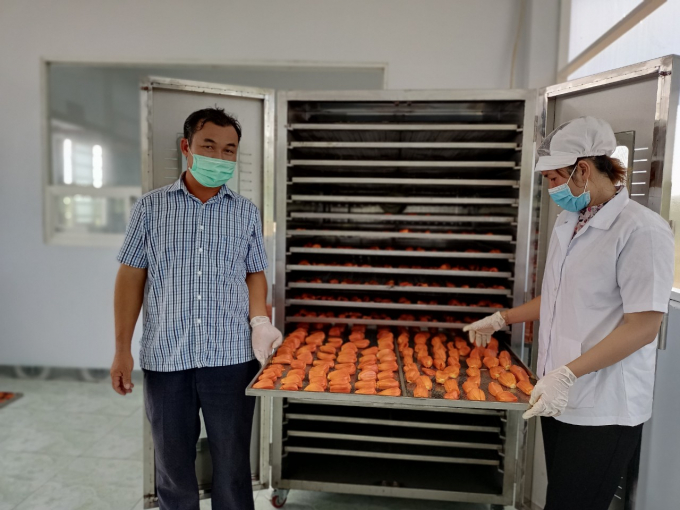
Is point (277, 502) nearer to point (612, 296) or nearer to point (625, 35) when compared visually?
point (612, 296)

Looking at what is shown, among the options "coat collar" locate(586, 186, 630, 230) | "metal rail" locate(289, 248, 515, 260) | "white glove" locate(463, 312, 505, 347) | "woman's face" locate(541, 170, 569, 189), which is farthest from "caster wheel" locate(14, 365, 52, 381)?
"coat collar" locate(586, 186, 630, 230)

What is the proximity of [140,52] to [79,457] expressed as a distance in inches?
139

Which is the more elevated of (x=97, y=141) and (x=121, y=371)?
(x=97, y=141)

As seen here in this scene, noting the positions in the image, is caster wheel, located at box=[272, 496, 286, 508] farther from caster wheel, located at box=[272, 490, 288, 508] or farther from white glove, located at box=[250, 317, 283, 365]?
white glove, located at box=[250, 317, 283, 365]

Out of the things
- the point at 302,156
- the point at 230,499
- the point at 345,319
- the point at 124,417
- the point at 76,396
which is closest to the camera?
the point at 230,499

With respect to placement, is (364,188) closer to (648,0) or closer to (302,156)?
(302,156)

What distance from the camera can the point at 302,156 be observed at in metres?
3.09

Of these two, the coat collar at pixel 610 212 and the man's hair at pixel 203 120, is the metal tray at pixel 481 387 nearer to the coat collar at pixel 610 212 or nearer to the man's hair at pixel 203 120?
the coat collar at pixel 610 212

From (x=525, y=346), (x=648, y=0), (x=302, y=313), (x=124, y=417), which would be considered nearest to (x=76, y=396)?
(x=124, y=417)

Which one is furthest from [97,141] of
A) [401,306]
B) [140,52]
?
[401,306]

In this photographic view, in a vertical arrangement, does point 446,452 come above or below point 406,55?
below

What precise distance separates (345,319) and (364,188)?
0.96 metres

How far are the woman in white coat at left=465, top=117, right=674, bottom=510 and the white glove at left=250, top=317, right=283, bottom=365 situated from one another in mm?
1163

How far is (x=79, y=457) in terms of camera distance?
11.4 ft
